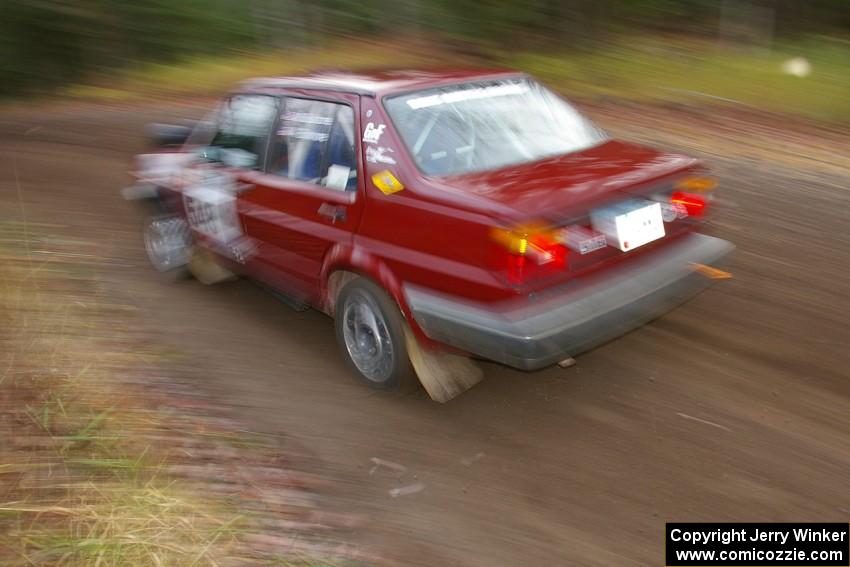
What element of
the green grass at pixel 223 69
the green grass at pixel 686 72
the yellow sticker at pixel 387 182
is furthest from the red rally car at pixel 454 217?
the green grass at pixel 223 69

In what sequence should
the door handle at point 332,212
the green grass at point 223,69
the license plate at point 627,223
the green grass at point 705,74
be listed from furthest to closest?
the green grass at point 223,69 < the green grass at point 705,74 < the door handle at point 332,212 < the license plate at point 627,223

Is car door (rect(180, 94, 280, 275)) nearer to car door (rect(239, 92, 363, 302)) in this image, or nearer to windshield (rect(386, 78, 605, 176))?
car door (rect(239, 92, 363, 302))

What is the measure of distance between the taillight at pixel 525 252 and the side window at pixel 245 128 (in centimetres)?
Answer: 202

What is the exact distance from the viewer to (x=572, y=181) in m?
3.61

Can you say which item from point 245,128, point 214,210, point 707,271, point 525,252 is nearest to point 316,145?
point 245,128

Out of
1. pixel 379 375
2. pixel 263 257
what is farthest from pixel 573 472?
pixel 263 257

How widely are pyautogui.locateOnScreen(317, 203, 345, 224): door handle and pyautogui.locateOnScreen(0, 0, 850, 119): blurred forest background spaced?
7.54 m

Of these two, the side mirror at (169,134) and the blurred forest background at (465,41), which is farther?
the blurred forest background at (465,41)

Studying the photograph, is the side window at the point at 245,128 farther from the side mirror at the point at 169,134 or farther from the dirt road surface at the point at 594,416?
the dirt road surface at the point at 594,416

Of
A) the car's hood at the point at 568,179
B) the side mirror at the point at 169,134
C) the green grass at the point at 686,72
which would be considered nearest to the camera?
the car's hood at the point at 568,179

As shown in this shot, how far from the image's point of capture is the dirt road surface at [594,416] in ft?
10.3

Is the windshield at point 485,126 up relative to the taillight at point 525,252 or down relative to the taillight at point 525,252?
up

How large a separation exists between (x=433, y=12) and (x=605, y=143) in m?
11.7

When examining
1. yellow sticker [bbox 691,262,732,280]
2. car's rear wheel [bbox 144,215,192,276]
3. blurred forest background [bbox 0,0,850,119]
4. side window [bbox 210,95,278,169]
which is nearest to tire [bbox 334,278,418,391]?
side window [bbox 210,95,278,169]
